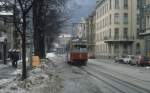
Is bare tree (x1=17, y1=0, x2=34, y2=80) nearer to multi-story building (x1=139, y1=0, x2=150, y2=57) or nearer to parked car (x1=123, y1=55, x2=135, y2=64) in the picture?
parked car (x1=123, y1=55, x2=135, y2=64)

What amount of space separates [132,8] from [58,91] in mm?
90031

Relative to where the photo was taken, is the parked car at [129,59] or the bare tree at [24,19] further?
the parked car at [129,59]

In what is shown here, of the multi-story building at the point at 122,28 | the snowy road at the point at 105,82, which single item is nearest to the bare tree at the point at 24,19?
the snowy road at the point at 105,82

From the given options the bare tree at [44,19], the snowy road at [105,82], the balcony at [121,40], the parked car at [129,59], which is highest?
the bare tree at [44,19]

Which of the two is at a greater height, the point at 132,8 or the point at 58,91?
the point at 132,8

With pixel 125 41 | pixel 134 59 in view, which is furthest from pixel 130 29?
pixel 134 59

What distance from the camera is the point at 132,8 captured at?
356 feet

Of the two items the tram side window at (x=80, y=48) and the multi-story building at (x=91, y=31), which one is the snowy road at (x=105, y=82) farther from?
the multi-story building at (x=91, y=31)

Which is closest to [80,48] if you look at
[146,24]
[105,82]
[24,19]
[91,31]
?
[146,24]

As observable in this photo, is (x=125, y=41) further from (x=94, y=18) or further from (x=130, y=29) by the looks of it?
(x=94, y=18)

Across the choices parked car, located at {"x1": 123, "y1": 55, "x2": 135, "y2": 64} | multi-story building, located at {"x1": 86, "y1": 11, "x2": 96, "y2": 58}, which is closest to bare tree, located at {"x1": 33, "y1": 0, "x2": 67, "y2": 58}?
parked car, located at {"x1": 123, "y1": 55, "x2": 135, "y2": 64}

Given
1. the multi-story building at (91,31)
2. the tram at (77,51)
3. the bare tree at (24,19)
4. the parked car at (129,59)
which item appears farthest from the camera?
the multi-story building at (91,31)

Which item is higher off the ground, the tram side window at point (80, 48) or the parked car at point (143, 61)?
the tram side window at point (80, 48)

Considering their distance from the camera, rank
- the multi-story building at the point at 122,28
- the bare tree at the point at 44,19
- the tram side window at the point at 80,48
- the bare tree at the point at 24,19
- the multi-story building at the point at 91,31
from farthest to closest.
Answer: the multi-story building at the point at 91,31
the multi-story building at the point at 122,28
the tram side window at the point at 80,48
the bare tree at the point at 44,19
the bare tree at the point at 24,19
